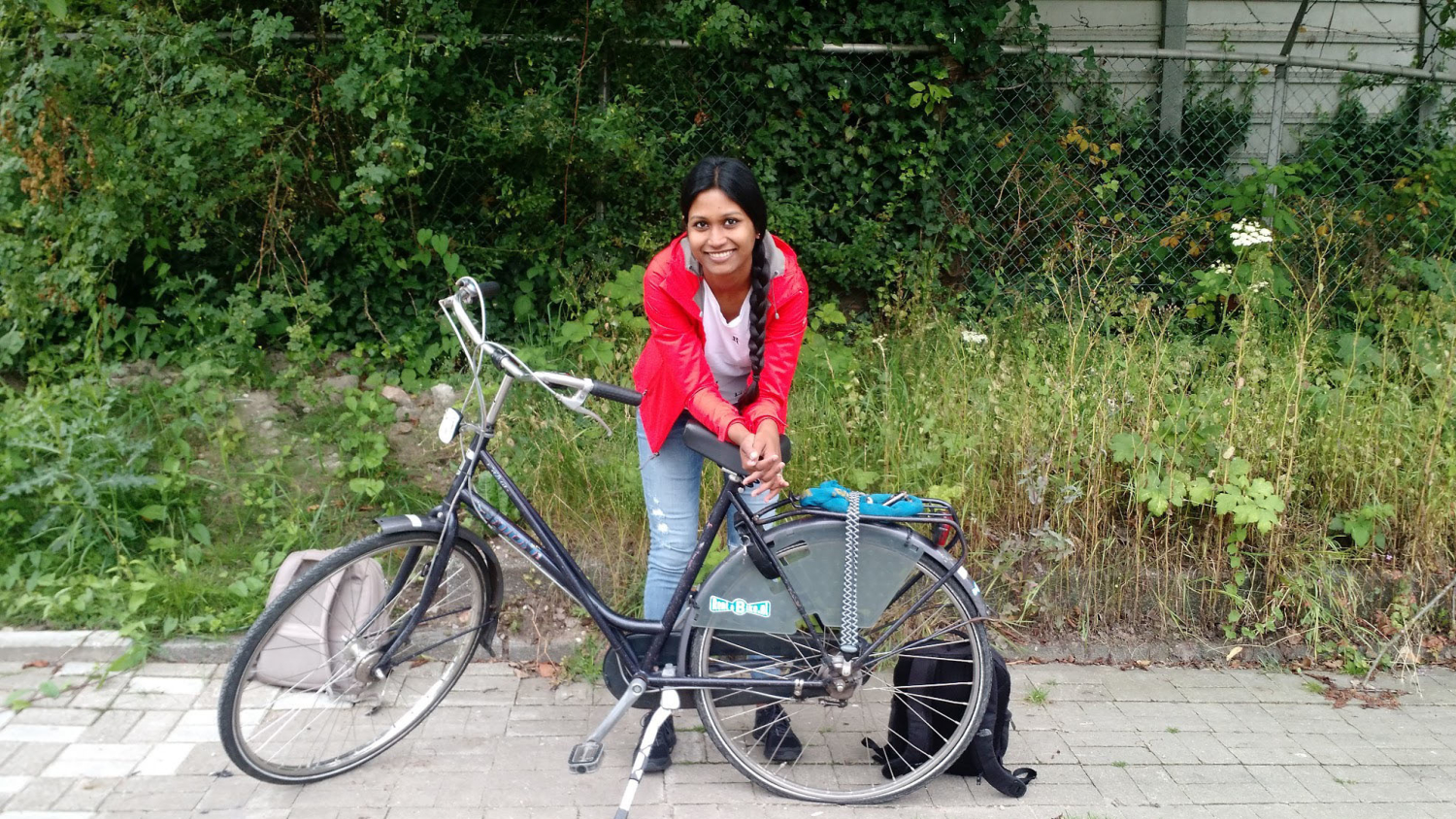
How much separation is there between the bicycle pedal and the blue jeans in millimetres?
427

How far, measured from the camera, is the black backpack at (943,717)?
3369mm

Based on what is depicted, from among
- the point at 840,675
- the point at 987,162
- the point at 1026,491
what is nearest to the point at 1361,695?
the point at 1026,491

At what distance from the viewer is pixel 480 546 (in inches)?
134

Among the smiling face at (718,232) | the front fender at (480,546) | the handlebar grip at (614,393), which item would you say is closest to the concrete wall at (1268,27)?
the smiling face at (718,232)

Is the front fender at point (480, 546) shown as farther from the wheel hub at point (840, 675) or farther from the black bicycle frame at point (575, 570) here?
the wheel hub at point (840, 675)

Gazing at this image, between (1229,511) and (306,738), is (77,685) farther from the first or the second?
(1229,511)

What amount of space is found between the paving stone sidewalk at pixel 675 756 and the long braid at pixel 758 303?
52.7 inches

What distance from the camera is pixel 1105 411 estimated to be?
4.56m

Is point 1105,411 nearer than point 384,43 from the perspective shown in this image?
Yes

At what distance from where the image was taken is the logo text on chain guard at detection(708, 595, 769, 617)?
10.8 ft

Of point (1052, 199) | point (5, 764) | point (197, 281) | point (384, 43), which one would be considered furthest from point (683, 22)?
point (5, 764)

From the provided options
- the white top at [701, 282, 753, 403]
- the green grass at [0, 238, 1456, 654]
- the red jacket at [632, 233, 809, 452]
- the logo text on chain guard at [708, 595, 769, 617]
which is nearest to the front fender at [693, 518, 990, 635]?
the logo text on chain guard at [708, 595, 769, 617]

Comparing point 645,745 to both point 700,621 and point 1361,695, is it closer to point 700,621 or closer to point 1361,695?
point 700,621

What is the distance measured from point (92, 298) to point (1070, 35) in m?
7.76
